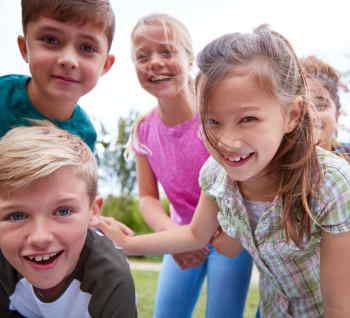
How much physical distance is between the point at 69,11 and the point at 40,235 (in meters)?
0.95

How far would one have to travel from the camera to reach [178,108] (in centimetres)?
264

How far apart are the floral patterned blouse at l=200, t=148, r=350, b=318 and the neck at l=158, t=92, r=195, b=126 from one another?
1.72 feet

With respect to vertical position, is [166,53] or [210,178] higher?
[166,53]

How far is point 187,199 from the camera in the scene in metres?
2.70

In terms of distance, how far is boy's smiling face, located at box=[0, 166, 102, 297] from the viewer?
1.72 m

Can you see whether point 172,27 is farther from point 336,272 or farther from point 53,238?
point 336,272

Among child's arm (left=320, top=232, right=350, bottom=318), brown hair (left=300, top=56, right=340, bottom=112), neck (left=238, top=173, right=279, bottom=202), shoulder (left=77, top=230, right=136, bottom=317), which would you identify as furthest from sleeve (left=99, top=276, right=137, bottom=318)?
brown hair (left=300, top=56, right=340, bottom=112)

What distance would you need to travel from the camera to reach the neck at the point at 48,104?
2.20 m

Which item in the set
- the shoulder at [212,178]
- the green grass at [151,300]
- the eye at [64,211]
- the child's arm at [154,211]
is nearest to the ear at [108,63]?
the child's arm at [154,211]

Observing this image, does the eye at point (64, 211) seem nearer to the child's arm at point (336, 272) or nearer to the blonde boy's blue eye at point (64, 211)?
the blonde boy's blue eye at point (64, 211)

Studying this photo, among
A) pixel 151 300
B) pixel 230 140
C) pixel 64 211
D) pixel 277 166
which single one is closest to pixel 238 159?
pixel 230 140

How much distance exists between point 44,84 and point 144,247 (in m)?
0.85

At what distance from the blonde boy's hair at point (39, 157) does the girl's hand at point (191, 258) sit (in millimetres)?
736

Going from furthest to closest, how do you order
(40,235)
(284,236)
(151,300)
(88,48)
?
(151,300), (88,48), (284,236), (40,235)
